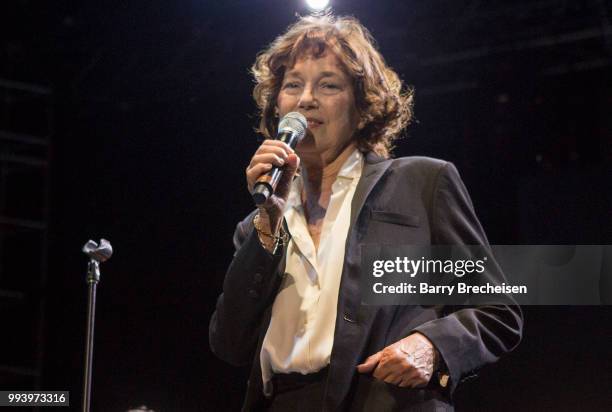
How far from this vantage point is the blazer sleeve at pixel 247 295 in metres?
1.84

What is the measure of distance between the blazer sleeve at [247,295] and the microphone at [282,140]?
183 mm

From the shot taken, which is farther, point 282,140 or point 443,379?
point 282,140

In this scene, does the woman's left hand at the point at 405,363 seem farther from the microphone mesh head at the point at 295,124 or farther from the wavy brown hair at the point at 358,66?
the wavy brown hair at the point at 358,66

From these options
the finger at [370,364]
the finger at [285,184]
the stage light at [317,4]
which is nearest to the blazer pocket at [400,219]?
the finger at [285,184]

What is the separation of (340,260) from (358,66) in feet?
1.79

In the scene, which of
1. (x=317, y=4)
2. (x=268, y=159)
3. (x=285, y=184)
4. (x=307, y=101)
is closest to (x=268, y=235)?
(x=285, y=184)

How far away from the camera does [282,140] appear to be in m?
1.81

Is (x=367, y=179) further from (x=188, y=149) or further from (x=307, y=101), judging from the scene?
(x=188, y=149)

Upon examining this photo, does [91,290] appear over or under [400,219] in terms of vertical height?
over

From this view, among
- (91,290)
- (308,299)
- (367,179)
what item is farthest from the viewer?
(91,290)

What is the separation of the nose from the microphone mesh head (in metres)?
0.05

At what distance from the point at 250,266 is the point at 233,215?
3.21 meters

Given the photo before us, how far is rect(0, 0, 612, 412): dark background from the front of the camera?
14.6 feet

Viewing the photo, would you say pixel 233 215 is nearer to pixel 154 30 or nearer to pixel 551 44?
pixel 154 30
